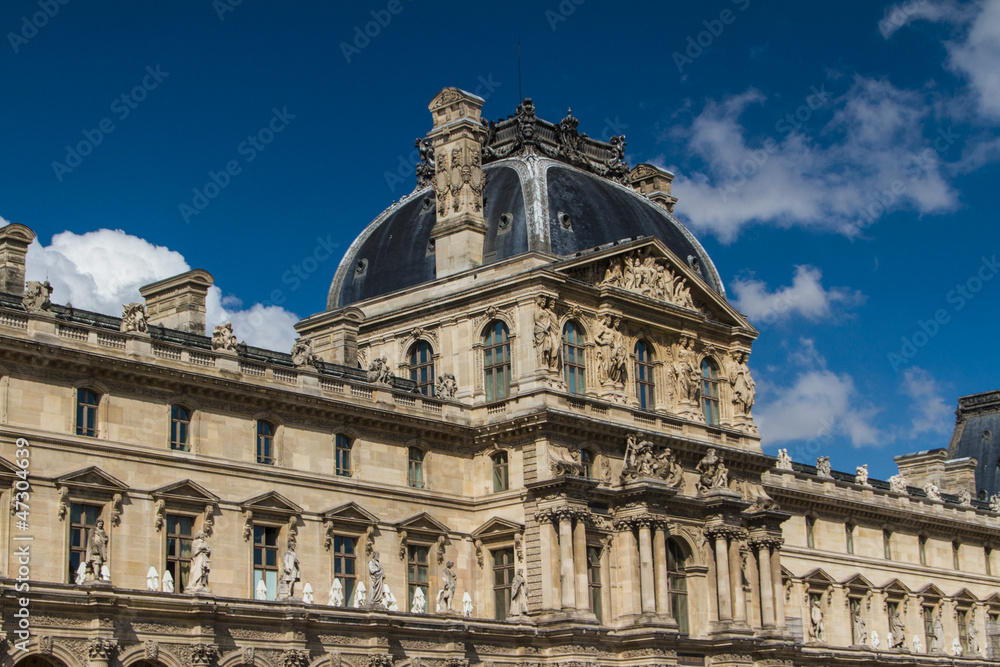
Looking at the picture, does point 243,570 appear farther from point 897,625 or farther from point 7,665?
point 897,625

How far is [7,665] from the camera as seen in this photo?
1501 inches

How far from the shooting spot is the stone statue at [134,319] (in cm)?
4672

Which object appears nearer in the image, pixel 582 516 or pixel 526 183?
pixel 582 516

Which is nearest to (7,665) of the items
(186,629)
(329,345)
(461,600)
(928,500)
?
(186,629)

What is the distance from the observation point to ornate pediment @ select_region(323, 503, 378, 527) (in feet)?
167

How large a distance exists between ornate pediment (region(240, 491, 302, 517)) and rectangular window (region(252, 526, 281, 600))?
1.88 ft

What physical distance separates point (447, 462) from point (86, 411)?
14974 mm

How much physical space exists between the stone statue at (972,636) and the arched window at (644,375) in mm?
28929

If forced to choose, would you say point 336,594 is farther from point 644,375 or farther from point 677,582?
point 644,375

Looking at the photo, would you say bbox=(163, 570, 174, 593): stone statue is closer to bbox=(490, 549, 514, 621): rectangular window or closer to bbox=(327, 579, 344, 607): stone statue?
bbox=(327, 579, 344, 607): stone statue

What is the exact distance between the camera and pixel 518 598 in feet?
171

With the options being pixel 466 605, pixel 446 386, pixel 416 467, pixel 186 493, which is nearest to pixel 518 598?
pixel 466 605

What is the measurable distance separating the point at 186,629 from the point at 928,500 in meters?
48.5

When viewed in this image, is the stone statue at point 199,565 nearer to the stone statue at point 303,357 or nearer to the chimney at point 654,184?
the stone statue at point 303,357
